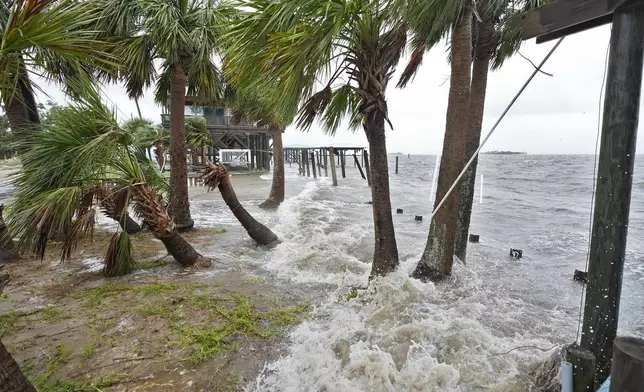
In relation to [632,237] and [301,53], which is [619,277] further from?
[632,237]

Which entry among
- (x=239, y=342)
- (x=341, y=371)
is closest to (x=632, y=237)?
(x=341, y=371)

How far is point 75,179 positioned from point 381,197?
12.8ft

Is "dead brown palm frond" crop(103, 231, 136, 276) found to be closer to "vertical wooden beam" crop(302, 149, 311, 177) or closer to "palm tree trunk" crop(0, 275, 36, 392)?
"palm tree trunk" crop(0, 275, 36, 392)

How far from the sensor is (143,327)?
344cm

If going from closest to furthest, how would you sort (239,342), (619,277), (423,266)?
(619,277), (239,342), (423,266)

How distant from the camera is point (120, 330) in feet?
11.1

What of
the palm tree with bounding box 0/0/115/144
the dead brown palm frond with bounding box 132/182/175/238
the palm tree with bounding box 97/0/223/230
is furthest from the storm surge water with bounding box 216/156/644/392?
the palm tree with bounding box 97/0/223/230

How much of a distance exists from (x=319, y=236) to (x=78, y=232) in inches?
193

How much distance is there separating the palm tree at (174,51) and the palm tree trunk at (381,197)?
350 centimetres

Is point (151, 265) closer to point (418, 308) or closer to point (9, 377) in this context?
point (9, 377)

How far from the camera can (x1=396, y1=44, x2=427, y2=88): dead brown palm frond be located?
5367 mm

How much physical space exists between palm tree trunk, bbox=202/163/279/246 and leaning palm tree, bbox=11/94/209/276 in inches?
61.4

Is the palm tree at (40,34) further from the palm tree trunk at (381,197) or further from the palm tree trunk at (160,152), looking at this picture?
the palm tree trunk at (160,152)

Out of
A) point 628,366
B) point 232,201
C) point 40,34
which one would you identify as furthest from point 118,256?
point 628,366
